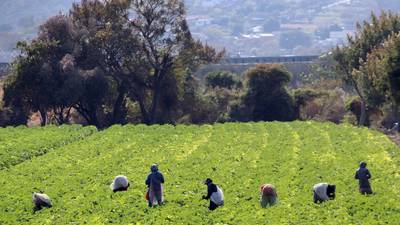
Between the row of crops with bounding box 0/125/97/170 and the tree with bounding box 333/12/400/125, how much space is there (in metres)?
21.6

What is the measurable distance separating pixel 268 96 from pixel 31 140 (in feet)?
108

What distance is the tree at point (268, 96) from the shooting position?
73.1 metres

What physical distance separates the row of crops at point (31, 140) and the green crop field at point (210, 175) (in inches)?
34.2

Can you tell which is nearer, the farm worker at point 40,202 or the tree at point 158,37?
the farm worker at point 40,202

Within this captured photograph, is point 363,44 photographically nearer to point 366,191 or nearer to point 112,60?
point 112,60

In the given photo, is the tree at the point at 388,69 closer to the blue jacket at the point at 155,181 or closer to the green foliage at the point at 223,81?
the blue jacket at the point at 155,181

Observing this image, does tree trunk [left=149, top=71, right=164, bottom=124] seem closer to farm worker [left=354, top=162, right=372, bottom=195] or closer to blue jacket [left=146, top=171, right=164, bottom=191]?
blue jacket [left=146, top=171, right=164, bottom=191]

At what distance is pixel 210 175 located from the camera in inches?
1172

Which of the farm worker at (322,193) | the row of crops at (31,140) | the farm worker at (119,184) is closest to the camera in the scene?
the farm worker at (322,193)

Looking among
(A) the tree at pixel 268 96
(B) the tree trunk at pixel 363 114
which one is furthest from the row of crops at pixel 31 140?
(B) the tree trunk at pixel 363 114

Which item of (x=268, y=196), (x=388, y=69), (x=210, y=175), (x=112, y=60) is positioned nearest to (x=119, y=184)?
(x=210, y=175)

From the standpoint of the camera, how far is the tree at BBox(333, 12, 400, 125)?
212ft

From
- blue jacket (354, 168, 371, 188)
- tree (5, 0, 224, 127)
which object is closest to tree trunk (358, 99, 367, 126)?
tree (5, 0, 224, 127)

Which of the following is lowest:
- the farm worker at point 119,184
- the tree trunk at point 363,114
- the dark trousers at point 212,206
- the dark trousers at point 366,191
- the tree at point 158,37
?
the tree trunk at point 363,114
